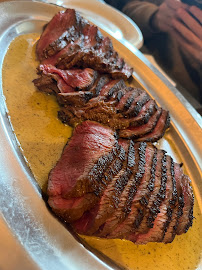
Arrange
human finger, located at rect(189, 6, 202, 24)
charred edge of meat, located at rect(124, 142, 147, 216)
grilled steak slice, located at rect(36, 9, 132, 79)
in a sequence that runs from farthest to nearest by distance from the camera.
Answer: human finger, located at rect(189, 6, 202, 24)
grilled steak slice, located at rect(36, 9, 132, 79)
charred edge of meat, located at rect(124, 142, 147, 216)

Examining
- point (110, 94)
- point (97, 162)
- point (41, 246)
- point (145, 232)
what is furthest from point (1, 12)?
point (145, 232)

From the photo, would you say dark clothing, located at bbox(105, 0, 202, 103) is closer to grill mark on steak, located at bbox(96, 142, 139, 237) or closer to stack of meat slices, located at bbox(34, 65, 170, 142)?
stack of meat slices, located at bbox(34, 65, 170, 142)

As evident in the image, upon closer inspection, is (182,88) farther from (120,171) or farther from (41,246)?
(41,246)

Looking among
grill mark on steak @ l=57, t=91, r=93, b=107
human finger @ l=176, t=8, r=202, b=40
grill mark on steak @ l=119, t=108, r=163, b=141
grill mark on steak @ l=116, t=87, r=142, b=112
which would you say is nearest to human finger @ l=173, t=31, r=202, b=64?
human finger @ l=176, t=8, r=202, b=40

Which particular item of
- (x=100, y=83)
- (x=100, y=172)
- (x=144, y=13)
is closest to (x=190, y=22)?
(x=144, y=13)

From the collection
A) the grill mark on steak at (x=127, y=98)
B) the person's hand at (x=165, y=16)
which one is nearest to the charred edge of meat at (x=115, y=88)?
the grill mark on steak at (x=127, y=98)

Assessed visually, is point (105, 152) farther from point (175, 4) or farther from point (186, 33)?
point (175, 4)
